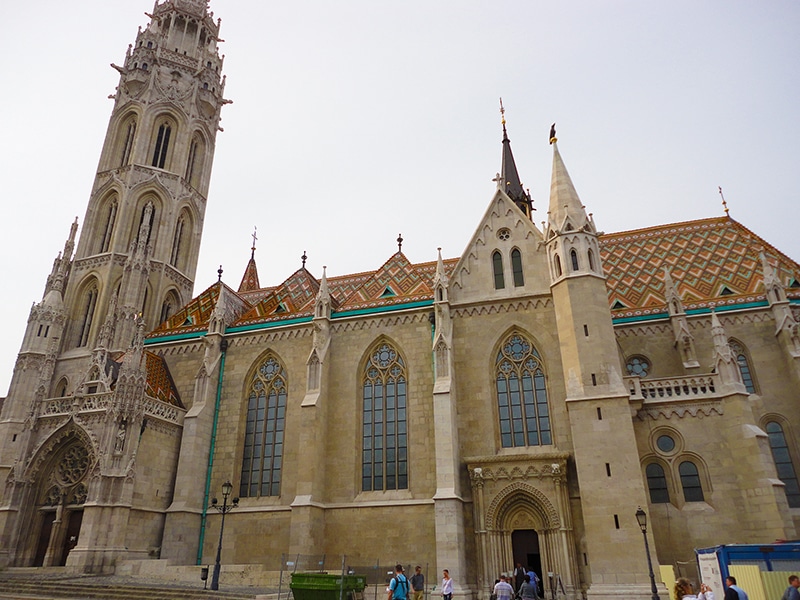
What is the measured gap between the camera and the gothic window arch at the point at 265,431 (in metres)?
23.8

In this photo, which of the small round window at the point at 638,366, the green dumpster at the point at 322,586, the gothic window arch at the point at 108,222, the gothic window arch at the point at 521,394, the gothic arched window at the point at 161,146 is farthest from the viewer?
the gothic arched window at the point at 161,146

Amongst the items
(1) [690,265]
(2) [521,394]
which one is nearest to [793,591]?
(2) [521,394]

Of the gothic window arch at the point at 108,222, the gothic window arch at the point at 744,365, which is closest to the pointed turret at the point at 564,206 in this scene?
the gothic window arch at the point at 744,365

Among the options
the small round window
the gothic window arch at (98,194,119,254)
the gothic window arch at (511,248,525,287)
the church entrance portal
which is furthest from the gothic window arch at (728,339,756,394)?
the gothic window arch at (98,194,119,254)

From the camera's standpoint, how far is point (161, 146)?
36.0 meters

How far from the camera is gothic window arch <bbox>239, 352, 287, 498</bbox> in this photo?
2383 centimetres

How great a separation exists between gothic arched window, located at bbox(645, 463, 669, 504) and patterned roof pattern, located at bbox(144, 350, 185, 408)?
20.2m

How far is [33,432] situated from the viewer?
2319 cm

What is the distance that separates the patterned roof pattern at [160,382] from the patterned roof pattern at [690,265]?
825 inches

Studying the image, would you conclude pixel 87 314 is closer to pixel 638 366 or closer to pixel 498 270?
pixel 498 270

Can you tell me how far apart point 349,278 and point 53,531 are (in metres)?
18.2

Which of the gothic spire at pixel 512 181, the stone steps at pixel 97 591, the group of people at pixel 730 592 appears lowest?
the stone steps at pixel 97 591

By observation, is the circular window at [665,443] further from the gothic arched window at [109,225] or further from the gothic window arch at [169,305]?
the gothic arched window at [109,225]

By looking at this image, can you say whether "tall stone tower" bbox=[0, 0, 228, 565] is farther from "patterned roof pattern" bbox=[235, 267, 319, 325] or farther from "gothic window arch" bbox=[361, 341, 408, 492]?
"gothic window arch" bbox=[361, 341, 408, 492]
